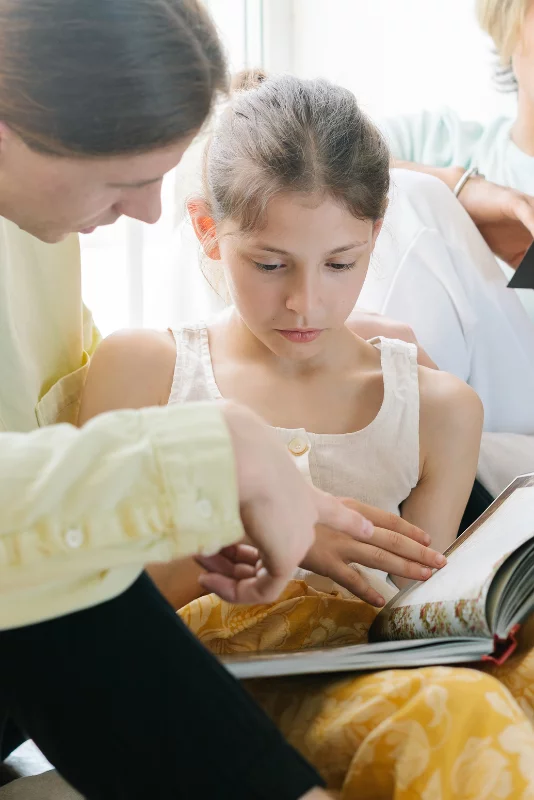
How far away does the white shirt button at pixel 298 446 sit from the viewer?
111 centimetres

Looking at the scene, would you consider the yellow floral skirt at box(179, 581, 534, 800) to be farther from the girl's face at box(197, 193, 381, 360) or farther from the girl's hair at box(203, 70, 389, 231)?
the girl's hair at box(203, 70, 389, 231)

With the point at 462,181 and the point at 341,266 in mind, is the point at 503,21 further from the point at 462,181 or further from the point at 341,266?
the point at 341,266

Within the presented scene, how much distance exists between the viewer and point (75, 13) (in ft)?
2.09

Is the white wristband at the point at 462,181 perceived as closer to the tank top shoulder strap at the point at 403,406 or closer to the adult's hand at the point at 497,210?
the adult's hand at the point at 497,210

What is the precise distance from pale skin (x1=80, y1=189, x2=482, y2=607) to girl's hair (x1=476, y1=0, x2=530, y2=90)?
1.03 metres

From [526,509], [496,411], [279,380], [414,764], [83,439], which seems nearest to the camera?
[83,439]

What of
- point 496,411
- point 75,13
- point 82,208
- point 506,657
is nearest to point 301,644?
point 506,657

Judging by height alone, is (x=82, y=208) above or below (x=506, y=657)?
above

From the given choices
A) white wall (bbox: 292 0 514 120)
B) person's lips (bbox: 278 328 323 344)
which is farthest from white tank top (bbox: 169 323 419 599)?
white wall (bbox: 292 0 514 120)

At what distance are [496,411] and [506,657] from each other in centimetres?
87

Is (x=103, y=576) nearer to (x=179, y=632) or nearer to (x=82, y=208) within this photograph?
(x=179, y=632)

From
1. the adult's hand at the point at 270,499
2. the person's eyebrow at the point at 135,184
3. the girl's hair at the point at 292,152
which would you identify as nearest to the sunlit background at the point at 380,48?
the girl's hair at the point at 292,152

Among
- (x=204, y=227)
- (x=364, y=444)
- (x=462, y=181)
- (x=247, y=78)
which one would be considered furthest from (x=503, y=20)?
(x=364, y=444)

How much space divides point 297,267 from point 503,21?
121cm
